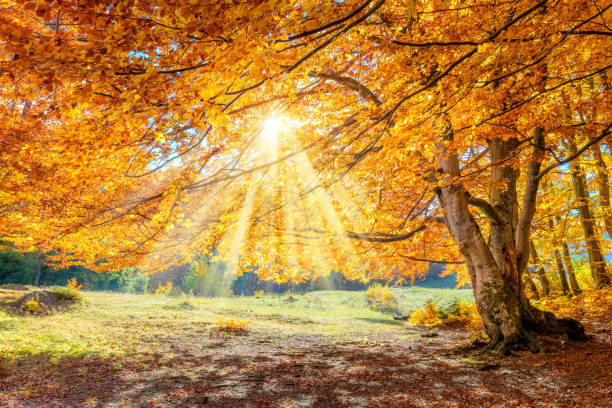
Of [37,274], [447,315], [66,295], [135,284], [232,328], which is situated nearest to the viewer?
[232,328]

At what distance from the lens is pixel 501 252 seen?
18.9 ft

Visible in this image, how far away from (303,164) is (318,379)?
11.7 feet

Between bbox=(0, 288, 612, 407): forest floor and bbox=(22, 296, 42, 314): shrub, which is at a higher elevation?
bbox=(22, 296, 42, 314): shrub

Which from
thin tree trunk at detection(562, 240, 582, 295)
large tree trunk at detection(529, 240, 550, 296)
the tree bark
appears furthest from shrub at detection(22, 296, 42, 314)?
thin tree trunk at detection(562, 240, 582, 295)

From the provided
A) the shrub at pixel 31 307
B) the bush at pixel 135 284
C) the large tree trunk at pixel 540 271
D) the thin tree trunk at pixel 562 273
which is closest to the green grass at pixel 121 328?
the shrub at pixel 31 307

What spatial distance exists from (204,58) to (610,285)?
12298 mm

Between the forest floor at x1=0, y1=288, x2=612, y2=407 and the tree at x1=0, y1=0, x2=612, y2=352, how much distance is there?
4.33ft

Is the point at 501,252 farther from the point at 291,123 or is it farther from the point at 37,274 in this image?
the point at 37,274

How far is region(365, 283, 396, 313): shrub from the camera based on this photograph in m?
16.5

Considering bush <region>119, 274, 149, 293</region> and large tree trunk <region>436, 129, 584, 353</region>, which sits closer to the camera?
large tree trunk <region>436, 129, 584, 353</region>

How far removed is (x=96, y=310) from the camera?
11609 millimetres

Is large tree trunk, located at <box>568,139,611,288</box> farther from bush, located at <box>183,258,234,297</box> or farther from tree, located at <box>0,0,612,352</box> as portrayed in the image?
bush, located at <box>183,258,234,297</box>

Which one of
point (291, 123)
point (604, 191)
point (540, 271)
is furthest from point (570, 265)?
point (291, 123)

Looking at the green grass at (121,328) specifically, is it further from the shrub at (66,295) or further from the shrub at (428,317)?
the shrub at (428,317)
